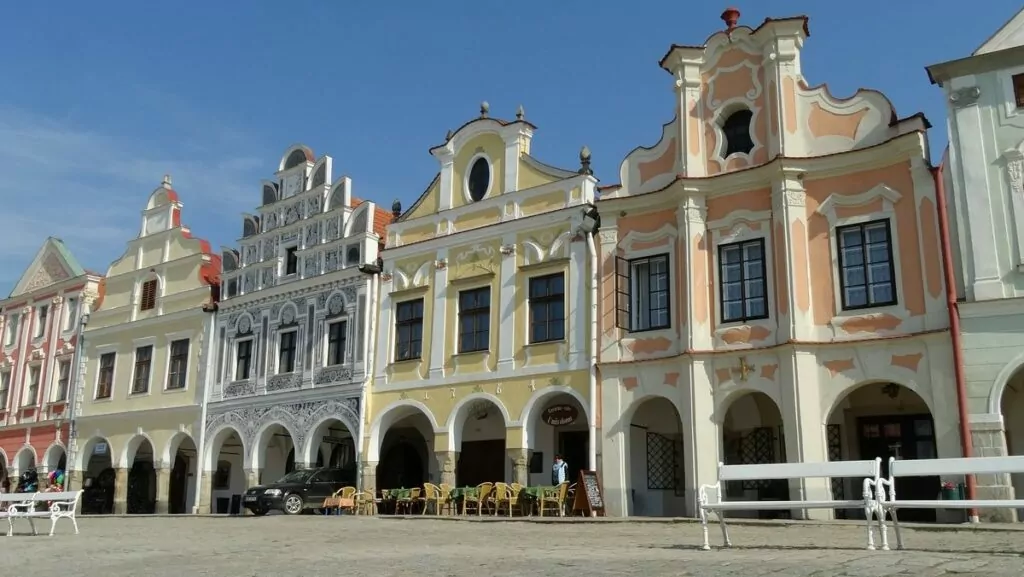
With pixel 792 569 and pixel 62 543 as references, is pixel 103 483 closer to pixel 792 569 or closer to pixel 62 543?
pixel 62 543

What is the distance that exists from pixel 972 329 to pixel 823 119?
213 inches

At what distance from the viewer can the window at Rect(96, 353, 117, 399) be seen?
3441cm

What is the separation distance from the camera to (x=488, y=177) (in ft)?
82.7

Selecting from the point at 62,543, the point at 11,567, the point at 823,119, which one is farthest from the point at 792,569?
the point at 823,119

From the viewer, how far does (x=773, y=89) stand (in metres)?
20.4

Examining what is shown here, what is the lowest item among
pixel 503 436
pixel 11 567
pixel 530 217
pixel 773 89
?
pixel 11 567

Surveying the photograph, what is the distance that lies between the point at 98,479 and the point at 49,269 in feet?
29.7

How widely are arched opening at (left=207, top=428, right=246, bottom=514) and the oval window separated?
11.7m

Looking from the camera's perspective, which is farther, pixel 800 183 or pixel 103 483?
pixel 103 483

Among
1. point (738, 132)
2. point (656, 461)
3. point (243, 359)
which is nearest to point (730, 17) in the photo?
point (738, 132)

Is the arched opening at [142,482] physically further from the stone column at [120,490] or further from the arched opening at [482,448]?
the arched opening at [482,448]

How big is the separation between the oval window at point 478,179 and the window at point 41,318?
21.4 metres

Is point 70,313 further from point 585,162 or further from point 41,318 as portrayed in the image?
point 585,162

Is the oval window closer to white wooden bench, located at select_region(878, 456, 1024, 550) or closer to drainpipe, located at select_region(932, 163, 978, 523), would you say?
drainpipe, located at select_region(932, 163, 978, 523)
